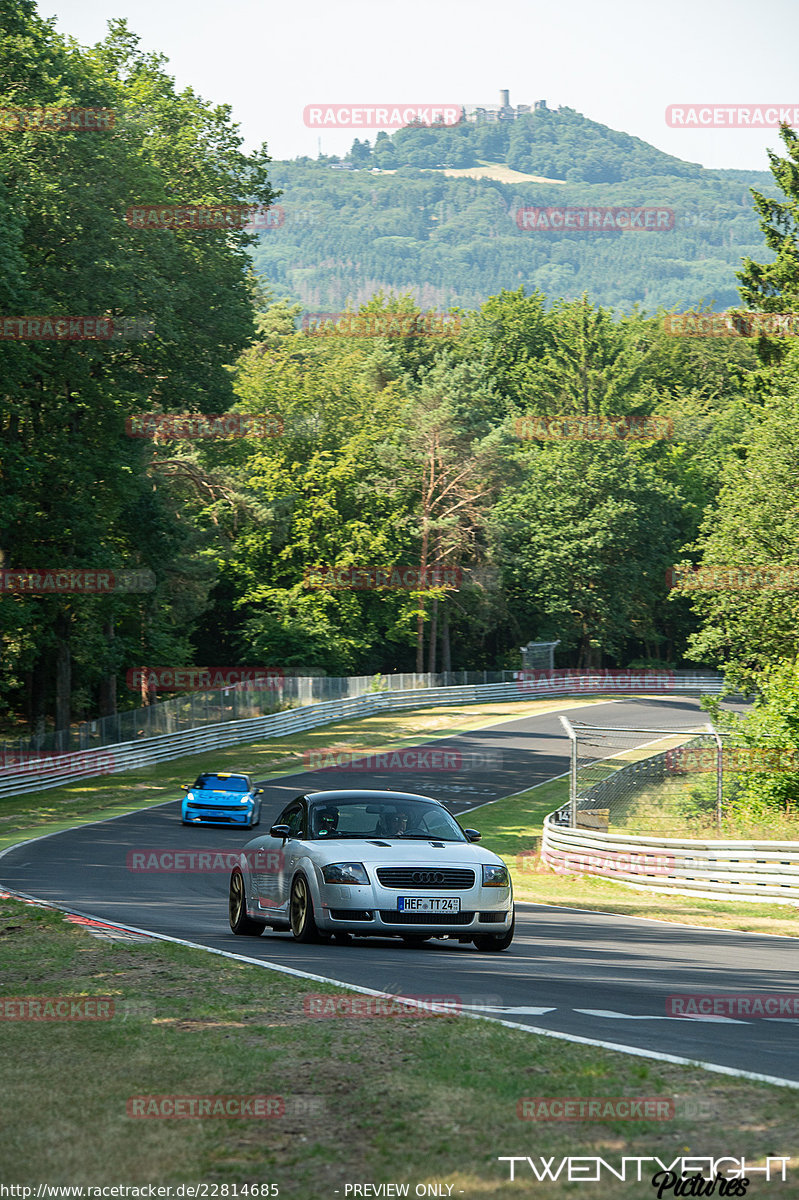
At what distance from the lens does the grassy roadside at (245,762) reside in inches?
1364

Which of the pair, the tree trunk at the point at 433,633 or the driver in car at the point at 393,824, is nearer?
the driver in car at the point at 393,824

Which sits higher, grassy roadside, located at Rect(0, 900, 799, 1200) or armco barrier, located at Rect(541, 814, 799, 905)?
grassy roadside, located at Rect(0, 900, 799, 1200)

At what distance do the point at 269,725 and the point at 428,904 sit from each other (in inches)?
1713

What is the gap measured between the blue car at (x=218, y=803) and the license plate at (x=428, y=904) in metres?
21.0

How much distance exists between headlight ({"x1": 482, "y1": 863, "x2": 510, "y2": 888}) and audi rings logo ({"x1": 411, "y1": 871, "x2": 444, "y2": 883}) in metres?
0.44

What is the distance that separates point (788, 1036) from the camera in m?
7.88

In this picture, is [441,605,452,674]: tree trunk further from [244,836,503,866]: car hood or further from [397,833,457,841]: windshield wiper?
[244,836,503,866]: car hood

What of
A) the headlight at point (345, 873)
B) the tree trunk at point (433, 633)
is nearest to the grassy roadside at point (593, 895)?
the headlight at point (345, 873)

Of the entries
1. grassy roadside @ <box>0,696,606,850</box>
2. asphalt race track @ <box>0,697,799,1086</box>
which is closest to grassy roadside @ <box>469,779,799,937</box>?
asphalt race track @ <box>0,697,799,1086</box>

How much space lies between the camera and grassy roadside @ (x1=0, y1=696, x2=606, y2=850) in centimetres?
3466

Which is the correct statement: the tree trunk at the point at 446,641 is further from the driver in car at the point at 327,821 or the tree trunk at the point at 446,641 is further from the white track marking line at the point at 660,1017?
the white track marking line at the point at 660,1017

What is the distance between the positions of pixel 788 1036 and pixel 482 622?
74057 millimetres

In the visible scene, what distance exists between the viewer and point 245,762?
47.9m

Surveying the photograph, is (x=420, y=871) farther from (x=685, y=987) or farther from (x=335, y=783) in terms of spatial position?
(x=335, y=783)
